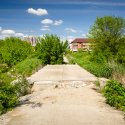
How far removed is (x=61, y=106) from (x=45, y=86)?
16.0ft

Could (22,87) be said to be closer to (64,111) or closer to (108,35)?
(64,111)

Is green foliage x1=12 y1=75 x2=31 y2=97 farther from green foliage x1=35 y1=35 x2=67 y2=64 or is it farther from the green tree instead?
the green tree

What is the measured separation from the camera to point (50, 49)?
38.9 m

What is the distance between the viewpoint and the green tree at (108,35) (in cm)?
4778

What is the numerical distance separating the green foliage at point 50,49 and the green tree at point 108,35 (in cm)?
976

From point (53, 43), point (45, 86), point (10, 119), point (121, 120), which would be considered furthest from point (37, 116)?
point (53, 43)

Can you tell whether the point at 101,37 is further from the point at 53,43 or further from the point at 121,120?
the point at 121,120

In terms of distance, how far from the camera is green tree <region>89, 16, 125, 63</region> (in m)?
47.8

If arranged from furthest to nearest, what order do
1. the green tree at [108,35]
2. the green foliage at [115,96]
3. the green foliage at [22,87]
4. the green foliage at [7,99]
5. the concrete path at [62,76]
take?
the green tree at [108,35] < the concrete path at [62,76] < the green foliage at [22,87] < the green foliage at [115,96] < the green foliage at [7,99]

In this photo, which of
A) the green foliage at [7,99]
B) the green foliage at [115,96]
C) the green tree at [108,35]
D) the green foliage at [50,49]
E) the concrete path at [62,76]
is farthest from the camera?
the green tree at [108,35]

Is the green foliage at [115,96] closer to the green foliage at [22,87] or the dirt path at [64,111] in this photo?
the dirt path at [64,111]

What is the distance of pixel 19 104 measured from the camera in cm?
1166

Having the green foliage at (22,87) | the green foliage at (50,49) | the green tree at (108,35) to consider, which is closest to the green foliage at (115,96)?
the green foliage at (22,87)

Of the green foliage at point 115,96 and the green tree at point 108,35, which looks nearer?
the green foliage at point 115,96
